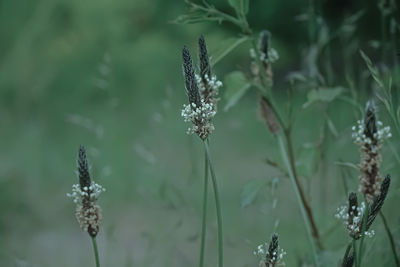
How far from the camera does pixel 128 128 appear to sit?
3.15 metres

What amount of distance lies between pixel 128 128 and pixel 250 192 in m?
2.03

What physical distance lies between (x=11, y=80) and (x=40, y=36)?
0.93 feet

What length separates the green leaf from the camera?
4.07 feet

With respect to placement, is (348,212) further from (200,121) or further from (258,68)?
(258,68)

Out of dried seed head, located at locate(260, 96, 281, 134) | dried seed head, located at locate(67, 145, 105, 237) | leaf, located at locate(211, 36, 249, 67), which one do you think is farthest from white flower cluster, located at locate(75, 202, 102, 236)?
dried seed head, located at locate(260, 96, 281, 134)

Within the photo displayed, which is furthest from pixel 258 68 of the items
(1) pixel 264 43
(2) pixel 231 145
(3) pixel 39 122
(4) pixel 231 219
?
(3) pixel 39 122

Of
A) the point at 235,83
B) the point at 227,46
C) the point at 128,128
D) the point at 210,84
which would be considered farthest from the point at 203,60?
the point at 128,128

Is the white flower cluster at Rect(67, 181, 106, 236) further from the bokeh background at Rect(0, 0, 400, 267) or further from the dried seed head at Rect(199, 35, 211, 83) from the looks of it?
the bokeh background at Rect(0, 0, 400, 267)

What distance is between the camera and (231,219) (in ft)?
7.59

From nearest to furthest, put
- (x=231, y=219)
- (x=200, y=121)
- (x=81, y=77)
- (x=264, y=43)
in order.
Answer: (x=200, y=121) < (x=264, y=43) < (x=231, y=219) < (x=81, y=77)

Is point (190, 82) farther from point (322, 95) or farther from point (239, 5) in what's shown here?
point (322, 95)

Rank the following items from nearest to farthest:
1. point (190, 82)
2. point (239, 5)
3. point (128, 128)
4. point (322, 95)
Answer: point (190, 82) < point (239, 5) < point (322, 95) < point (128, 128)

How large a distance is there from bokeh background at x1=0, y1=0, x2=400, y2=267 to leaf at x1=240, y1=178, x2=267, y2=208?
2.19ft

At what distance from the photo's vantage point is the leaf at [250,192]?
1141 mm
